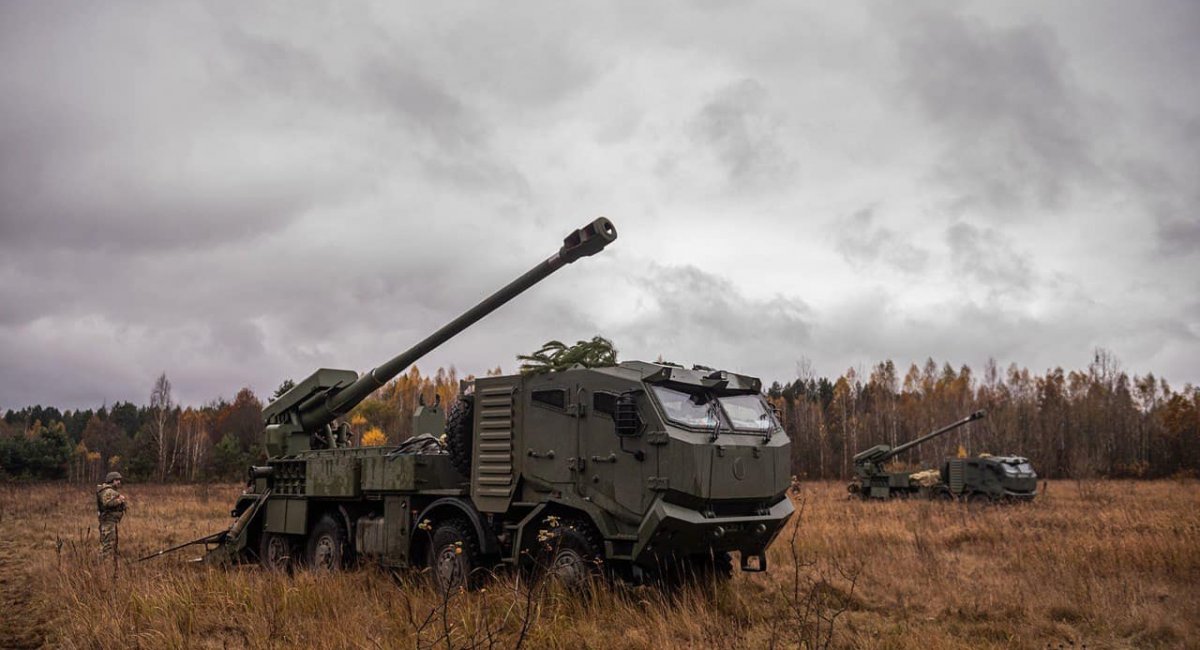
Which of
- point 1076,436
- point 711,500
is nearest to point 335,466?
point 711,500

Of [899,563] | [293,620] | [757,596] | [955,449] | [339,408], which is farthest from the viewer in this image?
[955,449]

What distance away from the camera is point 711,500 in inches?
343

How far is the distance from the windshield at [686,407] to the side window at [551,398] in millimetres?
1144

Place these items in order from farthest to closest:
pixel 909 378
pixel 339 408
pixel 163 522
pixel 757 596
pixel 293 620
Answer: pixel 909 378 → pixel 163 522 → pixel 339 408 → pixel 757 596 → pixel 293 620

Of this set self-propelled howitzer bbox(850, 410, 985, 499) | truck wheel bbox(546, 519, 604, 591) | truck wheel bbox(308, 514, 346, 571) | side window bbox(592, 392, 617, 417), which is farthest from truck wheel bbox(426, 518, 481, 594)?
self-propelled howitzer bbox(850, 410, 985, 499)

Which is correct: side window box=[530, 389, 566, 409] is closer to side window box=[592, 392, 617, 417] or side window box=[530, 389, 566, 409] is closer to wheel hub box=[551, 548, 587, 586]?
side window box=[592, 392, 617, 417]

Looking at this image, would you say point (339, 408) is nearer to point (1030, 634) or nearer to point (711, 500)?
point (711, 500)

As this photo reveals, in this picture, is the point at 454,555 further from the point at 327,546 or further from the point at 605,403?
the point at 327,546

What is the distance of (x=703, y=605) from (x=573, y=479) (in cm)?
183

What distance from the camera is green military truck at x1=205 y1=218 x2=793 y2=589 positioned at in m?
8.56

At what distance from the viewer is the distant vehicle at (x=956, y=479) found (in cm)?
2569

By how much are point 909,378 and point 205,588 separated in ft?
268

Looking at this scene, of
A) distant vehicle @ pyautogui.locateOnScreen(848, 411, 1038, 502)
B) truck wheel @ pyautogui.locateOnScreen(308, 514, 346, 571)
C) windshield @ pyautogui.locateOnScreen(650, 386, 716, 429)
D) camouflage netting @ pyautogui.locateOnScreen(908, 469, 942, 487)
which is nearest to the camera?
windshield @ pyautogui.locateOnScreen(650, 386, 716, 429)

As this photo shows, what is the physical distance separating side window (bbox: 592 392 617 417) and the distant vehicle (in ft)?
57.6
